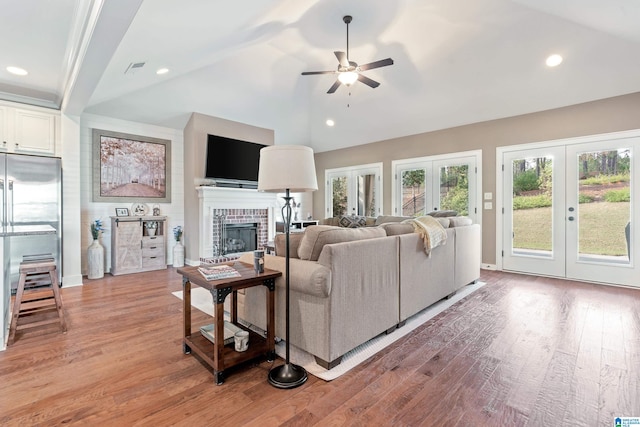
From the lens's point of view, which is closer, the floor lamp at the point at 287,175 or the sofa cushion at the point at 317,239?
the floor lamp at the point at 287,175

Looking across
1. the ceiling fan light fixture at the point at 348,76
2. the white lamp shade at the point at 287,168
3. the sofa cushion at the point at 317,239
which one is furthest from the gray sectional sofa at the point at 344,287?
the ceiling fan light fixture at the point at 348,76

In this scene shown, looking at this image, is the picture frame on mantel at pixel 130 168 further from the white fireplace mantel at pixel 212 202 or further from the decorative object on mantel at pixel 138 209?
the white fireplace mantel at pixel 212 202

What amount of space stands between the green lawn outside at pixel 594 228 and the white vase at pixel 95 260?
6784 mm

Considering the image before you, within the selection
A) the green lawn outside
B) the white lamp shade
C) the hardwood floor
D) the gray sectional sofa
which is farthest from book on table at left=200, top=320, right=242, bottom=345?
the green lawn outside

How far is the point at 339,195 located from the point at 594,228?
4986 millimetres

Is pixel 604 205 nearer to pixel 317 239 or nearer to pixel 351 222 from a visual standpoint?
pixel 351 222

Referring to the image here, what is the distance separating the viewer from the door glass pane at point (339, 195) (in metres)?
7.77

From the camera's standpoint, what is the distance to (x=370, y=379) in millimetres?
1928

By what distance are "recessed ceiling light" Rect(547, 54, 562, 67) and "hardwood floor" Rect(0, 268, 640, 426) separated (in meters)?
3.16

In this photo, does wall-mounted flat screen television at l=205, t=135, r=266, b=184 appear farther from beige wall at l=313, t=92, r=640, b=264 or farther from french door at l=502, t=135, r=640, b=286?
french door at l=502, t=135, r=640, b=286

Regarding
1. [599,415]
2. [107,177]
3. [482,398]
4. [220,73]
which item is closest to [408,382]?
[482,398]

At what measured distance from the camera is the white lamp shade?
1879mm

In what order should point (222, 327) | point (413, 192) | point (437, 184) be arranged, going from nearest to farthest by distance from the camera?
point (222, 327), point (437, 184), point (413, 192)

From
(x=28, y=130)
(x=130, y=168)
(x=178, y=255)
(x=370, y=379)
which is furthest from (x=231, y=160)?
(x=370, y=379)
